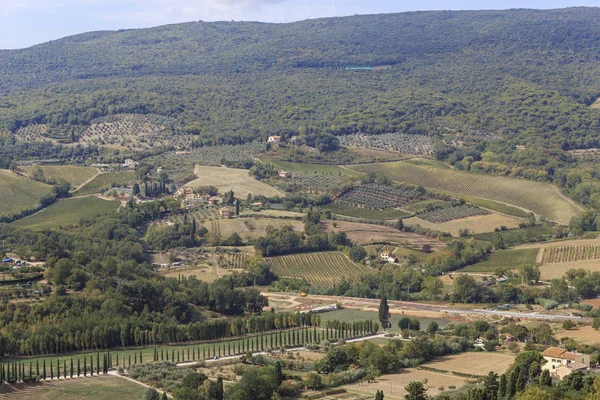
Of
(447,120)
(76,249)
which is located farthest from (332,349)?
(447,120)

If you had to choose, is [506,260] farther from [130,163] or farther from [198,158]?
[130,163]

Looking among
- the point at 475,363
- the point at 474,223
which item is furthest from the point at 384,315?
the point at 474,223

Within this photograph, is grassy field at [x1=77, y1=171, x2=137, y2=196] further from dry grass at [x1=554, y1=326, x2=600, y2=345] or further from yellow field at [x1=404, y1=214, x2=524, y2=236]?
dry grass at [x1=554, y1=326, x2=600, y2=345]

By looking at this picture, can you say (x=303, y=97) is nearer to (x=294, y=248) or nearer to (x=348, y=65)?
(x=348, y=65)

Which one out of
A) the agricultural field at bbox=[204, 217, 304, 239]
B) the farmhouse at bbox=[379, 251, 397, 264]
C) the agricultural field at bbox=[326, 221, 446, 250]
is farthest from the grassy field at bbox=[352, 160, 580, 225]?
the agricultural field at bbox=[204, 217, 304, 239]

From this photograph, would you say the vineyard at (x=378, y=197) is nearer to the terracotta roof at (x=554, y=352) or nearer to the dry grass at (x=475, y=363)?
the dry grass at (x=475, y=363)

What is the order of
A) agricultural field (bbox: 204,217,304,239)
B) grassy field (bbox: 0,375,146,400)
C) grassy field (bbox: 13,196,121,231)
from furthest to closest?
grassy field (bbox: 13,196,121,231) < agricultural field (bbox: 204,217,304,239) < grassy field (bbox: 0,375,146,400)
